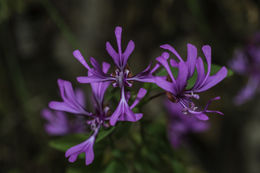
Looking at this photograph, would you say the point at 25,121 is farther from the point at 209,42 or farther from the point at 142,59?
the point at 209,42

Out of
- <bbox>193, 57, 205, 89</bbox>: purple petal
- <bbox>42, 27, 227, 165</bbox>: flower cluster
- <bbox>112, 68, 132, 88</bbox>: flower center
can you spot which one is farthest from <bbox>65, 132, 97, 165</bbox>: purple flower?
<bbox>193, 57, 205, 89</bbox>: purple petal

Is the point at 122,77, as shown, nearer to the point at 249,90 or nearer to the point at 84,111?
the point at 84,111

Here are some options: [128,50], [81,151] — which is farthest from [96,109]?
[128,50]

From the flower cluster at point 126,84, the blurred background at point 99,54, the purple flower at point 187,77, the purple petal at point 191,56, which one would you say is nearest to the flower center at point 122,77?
the flower cluster at point 126,84

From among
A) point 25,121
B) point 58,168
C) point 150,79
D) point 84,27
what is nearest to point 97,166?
point 150,79

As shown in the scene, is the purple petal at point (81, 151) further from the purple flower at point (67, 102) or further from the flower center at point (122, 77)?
the flower center at point (122, 77)

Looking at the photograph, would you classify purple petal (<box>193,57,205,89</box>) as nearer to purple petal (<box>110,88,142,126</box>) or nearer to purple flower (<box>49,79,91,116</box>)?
purple petal (<box>110,88,142,126</box>)
